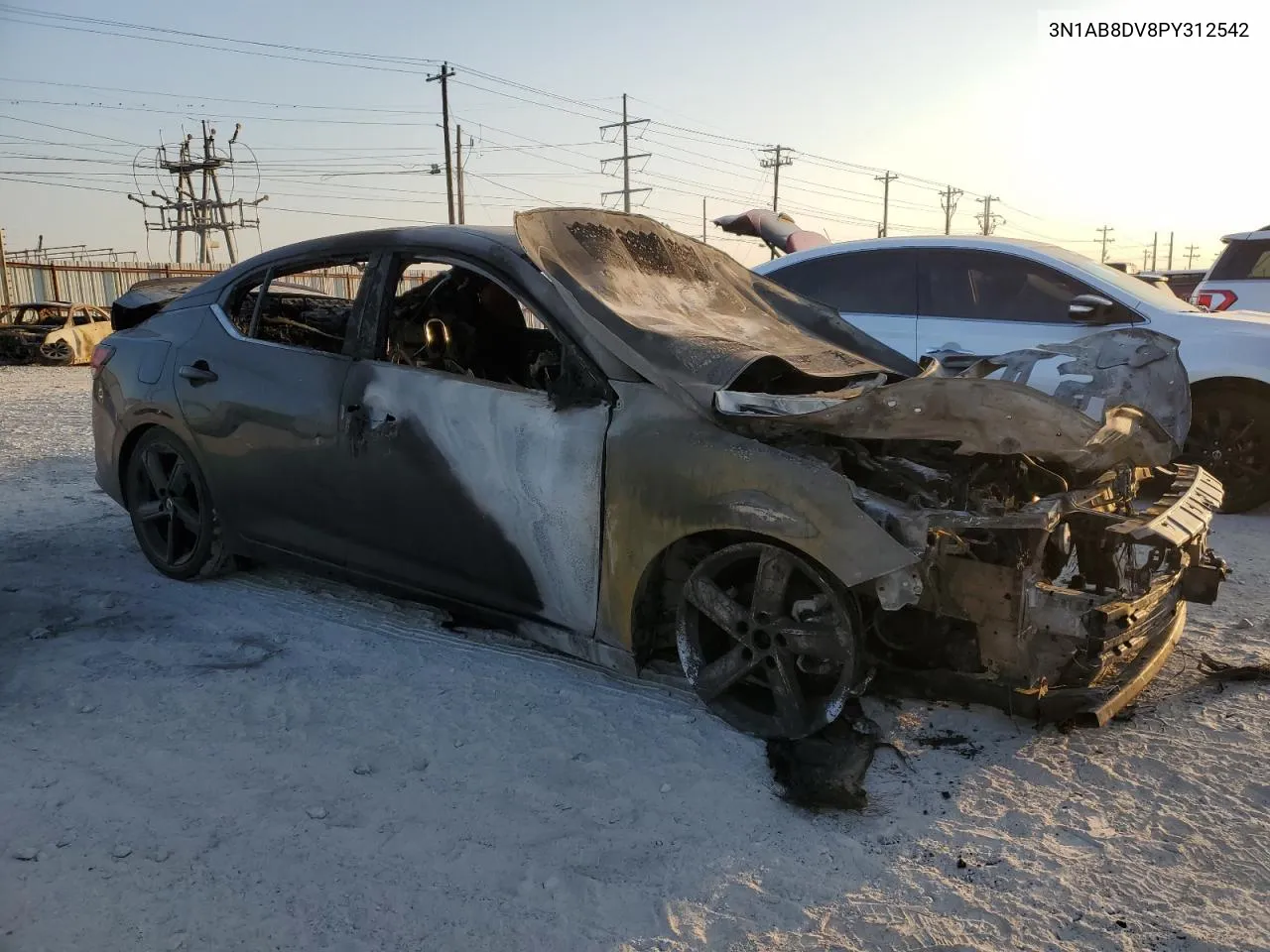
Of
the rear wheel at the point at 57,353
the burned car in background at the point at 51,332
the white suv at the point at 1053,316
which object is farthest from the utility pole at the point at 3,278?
the white suv at the point at 1053,316

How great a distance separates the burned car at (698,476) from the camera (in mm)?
2682

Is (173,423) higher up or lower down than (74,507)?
higher up

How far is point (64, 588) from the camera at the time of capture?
439 cm

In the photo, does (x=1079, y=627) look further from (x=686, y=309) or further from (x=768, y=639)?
(x=686, y=309)

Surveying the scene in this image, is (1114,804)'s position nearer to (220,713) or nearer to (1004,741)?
(1004,741)

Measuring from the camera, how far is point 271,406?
3.81 metres

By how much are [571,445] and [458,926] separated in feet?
4.92

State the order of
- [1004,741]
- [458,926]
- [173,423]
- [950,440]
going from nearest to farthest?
1. [458,926]
2. [950,440]
3. [1004,741]
4. [173,423]

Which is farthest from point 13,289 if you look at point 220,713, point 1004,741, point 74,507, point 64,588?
point 1004,741

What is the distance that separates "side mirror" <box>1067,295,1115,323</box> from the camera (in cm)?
532

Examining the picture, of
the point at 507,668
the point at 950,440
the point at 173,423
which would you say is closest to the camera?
the point at 950,440

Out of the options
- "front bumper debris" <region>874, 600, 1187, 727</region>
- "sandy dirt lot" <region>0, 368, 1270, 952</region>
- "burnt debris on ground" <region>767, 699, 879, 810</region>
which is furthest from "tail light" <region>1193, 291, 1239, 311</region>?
"burnt debris on ground" <region>767, 699, 879, 810</region>

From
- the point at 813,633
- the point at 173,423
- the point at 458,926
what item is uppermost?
the point at 173,423

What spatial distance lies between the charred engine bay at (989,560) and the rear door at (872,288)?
3.17 m
